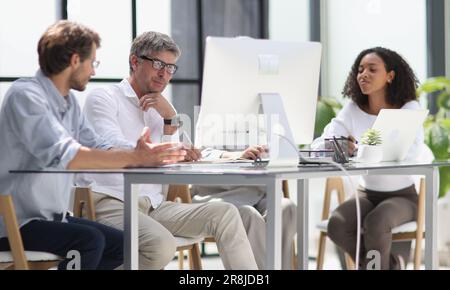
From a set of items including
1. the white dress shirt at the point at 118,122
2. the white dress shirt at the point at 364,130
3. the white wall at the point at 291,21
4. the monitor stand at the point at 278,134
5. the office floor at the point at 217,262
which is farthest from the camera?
the white wall at the point at 291,21

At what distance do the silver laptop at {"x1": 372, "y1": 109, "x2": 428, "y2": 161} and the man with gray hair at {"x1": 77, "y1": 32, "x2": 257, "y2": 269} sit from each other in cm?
67

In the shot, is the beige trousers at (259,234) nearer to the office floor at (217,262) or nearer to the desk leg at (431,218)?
the desk leg at (431,218)

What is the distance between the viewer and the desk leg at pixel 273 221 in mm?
2754

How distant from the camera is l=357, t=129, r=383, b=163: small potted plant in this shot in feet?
11.1

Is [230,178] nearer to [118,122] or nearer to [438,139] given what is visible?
[118,122]

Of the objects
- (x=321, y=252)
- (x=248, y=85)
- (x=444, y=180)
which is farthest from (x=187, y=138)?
(x=444, y=180)

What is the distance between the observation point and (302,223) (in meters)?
3.85

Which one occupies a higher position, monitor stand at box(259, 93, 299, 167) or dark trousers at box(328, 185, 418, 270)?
monitor stand at box(259, 93, 299, 167)

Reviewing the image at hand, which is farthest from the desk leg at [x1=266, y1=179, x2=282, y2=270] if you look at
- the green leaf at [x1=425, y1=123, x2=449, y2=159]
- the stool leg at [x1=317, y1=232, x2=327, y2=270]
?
the green leaf at [x1=425, y1=123, x2=449, y2=159]

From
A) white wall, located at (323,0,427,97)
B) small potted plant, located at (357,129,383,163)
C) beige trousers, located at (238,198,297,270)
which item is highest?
white wall, located at (323,0,427,97)

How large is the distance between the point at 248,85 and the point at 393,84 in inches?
52.7

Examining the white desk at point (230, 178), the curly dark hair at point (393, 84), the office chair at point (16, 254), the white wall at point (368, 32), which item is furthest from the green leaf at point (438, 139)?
the office chair at point (16, 254)

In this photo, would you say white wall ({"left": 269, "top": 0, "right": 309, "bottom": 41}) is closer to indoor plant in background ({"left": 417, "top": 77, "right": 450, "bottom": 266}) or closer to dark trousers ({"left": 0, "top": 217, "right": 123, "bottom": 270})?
indoor plant in background ({"left": 417, "top": 77, "right": 450, "bottom": 266})

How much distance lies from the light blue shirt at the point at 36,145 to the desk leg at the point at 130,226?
233 mm
